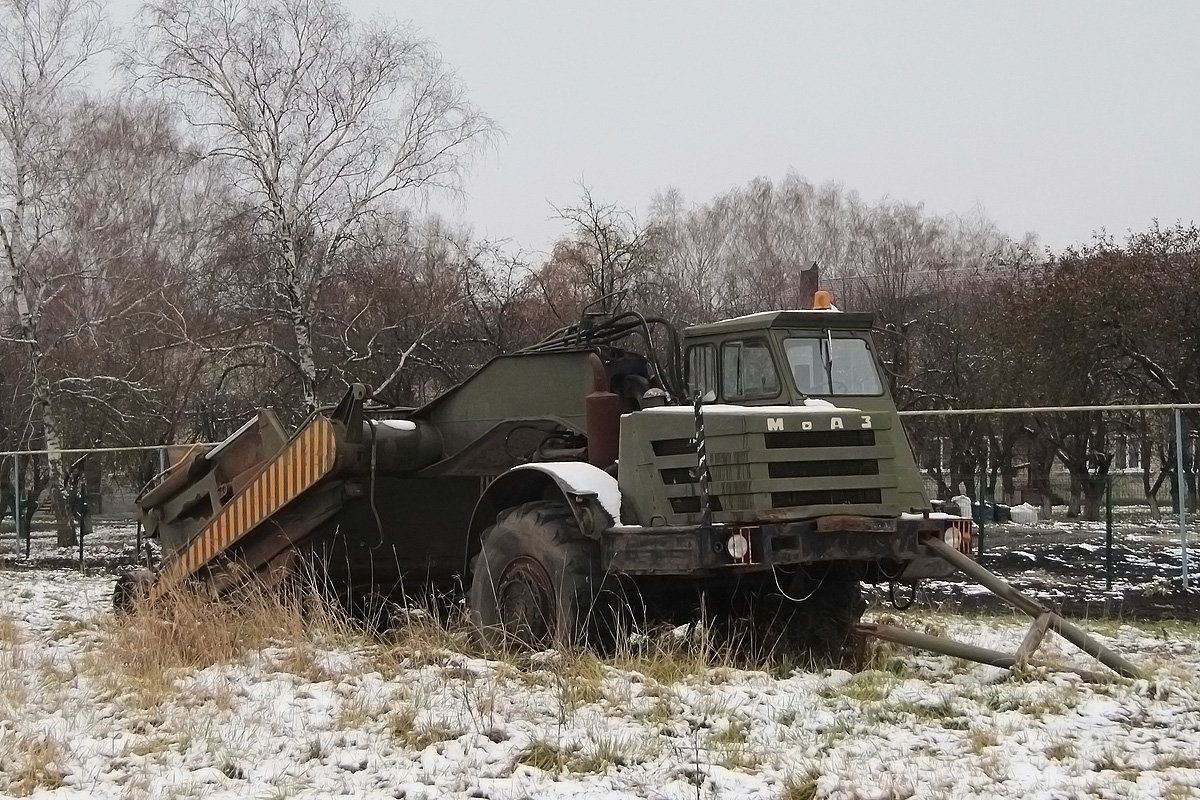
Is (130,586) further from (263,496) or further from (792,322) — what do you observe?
(792,322)

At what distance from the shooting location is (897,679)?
26.7ft

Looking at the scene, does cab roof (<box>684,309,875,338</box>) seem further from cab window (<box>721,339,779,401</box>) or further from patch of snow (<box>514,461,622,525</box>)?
patch of snow (<box>514,461,622,525</box>)

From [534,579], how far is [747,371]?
1917mm

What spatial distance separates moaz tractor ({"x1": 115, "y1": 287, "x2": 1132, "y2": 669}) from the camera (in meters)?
8.37

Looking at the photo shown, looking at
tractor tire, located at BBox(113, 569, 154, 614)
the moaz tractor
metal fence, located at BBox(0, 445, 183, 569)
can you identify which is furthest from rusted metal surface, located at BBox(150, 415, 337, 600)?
metal fence, located at BBox(0, 445, 183, 569)

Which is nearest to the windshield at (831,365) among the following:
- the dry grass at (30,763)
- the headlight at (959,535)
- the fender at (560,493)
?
the headlight at (959,535)

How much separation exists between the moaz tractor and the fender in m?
0.01

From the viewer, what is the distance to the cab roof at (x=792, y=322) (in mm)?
9070

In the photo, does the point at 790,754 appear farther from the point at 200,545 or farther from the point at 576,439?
the point at 200,545

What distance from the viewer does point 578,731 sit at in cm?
664

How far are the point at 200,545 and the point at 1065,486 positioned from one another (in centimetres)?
1219

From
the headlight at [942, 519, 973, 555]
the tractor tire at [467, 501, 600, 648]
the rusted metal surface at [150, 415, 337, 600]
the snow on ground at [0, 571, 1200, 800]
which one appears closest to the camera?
the snow on ground at [0, 571, 1200, 800]

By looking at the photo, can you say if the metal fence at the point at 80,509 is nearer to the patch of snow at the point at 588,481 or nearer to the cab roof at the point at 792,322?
A: the patch of snow at the point at 588,481

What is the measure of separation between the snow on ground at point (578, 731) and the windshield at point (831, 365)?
70.6 inches
